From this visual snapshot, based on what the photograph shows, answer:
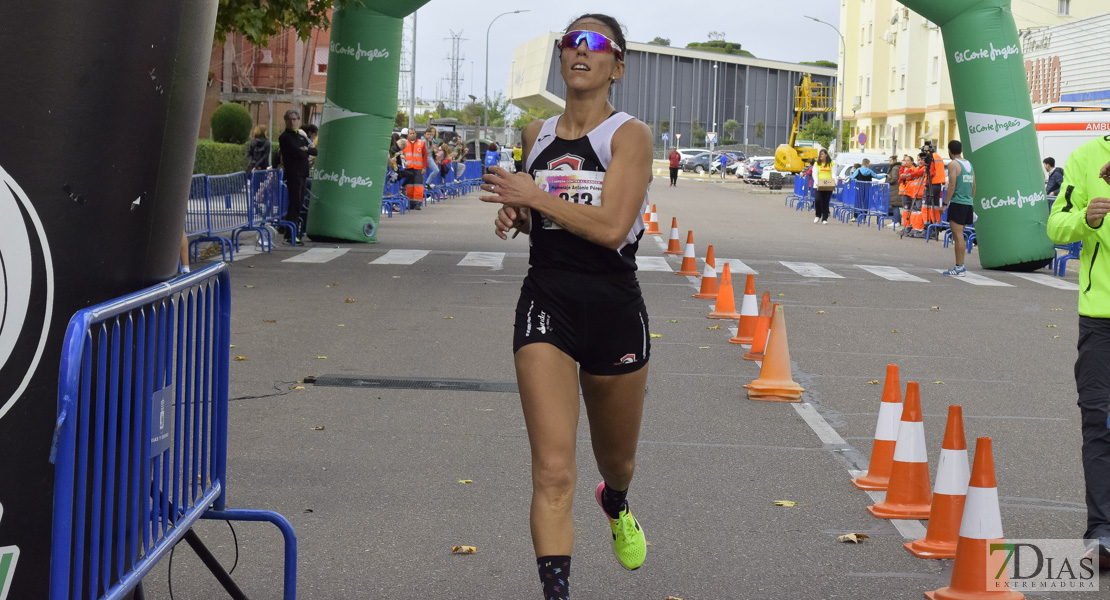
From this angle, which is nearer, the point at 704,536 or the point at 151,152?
the point at 151,152

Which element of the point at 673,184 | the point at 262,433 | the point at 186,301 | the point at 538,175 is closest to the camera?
the point at 186,301

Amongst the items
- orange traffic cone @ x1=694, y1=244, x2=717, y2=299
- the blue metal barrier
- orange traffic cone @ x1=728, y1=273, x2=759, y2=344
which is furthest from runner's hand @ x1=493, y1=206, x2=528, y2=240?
orange traffic cone @ x1=694, y1=244, x2=717, y2=299

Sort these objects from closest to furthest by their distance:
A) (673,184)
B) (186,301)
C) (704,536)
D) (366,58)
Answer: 1. (186,301)
2. (704,536)
3. (366,58)
4. (673,184)

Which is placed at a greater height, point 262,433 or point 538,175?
point 538,175

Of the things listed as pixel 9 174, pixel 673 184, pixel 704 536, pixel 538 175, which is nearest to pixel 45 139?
pixel 9 174

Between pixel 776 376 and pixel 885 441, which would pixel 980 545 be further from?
pixel 776 376

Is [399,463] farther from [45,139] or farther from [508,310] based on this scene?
[508,310]

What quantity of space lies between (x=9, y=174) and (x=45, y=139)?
0.37 ft

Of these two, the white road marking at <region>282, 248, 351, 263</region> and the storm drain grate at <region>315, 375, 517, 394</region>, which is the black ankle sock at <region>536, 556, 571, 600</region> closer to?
the storm drain grate at <region>315, 375, 517, 394</region>

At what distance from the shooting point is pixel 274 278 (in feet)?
51.1

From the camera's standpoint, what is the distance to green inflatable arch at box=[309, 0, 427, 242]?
19.5 m

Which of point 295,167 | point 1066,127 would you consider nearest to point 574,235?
point 295,167

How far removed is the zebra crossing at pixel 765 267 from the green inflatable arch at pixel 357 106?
1.03 meters

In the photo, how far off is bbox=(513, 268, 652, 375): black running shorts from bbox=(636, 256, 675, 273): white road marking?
13.5 m
